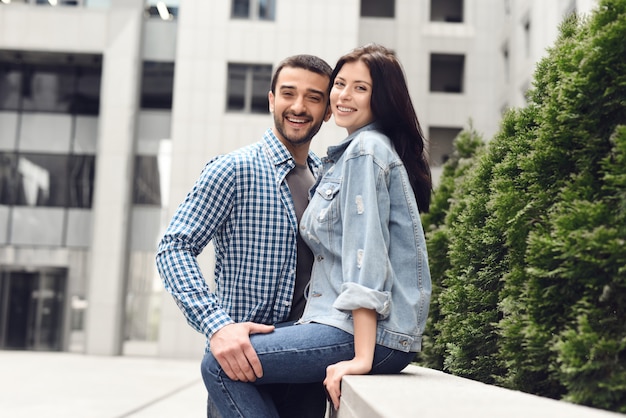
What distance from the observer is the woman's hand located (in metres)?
2.57

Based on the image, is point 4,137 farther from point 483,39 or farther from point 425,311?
point 425,311

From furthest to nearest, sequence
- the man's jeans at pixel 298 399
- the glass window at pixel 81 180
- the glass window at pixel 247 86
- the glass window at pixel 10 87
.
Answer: the glass window at pixel 10 87 < the glass window at pixel 81 180 < the glass window at pixel 247 86 < the man's jeans at pixel 298 399

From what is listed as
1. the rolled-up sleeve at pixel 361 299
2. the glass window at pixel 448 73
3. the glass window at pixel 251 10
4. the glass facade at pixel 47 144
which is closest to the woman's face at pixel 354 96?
the rolled-up sleeve at pixel 361 299

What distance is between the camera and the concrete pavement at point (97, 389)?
8.33 metres

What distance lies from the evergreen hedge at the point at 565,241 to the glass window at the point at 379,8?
23098mm

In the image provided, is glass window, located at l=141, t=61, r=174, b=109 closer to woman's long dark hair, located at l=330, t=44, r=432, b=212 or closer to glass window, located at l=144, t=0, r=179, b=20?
glass window, located at l=144, t=0, r=179, b=20

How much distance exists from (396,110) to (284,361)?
113cm

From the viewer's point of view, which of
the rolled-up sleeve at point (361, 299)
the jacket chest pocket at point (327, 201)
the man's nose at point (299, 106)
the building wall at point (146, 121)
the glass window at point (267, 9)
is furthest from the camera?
the glass window at point (267, 9)

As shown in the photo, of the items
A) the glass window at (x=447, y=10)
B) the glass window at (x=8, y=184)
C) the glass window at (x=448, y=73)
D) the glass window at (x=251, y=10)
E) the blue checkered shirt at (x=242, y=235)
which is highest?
the glass window at (x=447, y=10)

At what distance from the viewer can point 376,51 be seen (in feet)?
9.71

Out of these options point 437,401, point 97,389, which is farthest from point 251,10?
point 437,401

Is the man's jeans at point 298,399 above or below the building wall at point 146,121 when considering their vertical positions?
below

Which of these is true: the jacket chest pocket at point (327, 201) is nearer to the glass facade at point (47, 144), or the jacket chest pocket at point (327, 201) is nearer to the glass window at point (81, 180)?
the glass facade at point (47, 144)

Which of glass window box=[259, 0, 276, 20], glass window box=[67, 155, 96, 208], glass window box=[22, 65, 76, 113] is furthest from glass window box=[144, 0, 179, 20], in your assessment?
glass window box=[67, 155, 96, 208]
